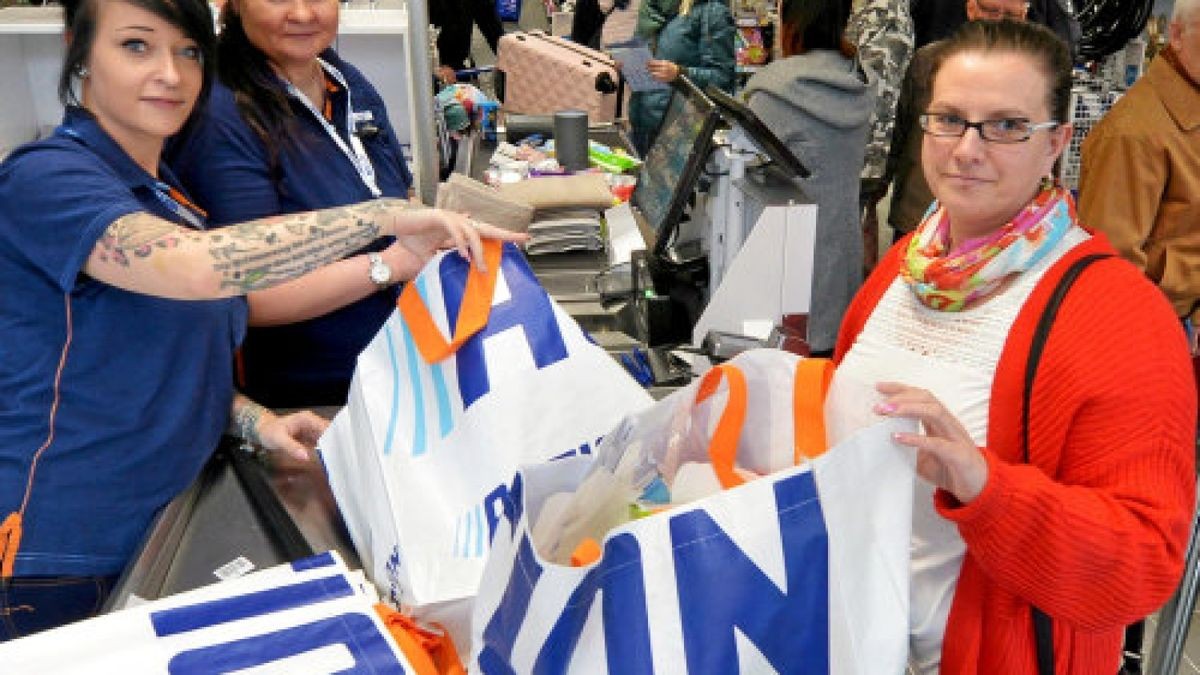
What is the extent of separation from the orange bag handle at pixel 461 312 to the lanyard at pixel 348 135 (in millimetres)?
654

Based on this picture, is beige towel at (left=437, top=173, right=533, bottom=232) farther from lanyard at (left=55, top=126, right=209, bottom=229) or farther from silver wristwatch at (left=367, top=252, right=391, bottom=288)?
lanyard at (left=55, top=126, right=209, bottom=229)

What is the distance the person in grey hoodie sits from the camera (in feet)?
12.1

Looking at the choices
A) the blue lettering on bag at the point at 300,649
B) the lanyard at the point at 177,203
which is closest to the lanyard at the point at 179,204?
the lanyard at the point at 177,203

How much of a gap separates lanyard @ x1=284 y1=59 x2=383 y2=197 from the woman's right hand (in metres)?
0.43

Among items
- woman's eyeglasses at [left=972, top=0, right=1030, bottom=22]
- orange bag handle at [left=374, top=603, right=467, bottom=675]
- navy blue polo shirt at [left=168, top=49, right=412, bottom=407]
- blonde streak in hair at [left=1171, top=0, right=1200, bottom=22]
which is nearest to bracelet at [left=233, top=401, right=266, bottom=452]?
navy blue polo shirt at [left=168, top=49, right=412, bottom=407]

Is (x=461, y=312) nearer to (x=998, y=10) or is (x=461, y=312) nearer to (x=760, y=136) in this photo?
(x=760, y=136)

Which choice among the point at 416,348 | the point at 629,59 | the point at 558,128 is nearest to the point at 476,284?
the point at 416,348

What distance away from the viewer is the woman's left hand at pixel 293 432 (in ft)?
6.06

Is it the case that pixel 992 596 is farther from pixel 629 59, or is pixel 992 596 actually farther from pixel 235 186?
pixel 629 59

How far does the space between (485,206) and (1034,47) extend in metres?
0.83

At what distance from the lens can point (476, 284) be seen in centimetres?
→ 153

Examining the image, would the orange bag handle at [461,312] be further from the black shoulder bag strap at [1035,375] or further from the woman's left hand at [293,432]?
the black shoulder bag strap at [1035,375]

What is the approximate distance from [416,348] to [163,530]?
51 cm

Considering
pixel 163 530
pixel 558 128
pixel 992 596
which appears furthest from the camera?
pixel 558 128
